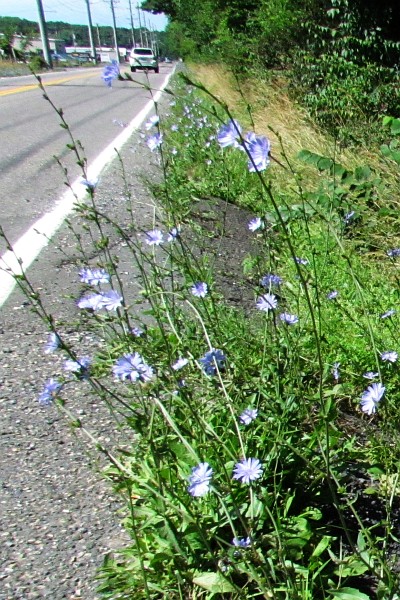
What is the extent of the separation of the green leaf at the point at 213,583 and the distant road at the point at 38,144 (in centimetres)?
242

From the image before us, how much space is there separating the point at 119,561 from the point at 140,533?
0.08 metres

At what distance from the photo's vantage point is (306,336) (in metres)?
2.79

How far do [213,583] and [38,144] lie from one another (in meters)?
9.45

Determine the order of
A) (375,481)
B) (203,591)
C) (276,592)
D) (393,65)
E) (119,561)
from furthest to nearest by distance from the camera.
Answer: (393,65)
(375,481)
(119,561)
(203,591)
(276,592)

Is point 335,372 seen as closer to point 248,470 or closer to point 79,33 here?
point 248,470

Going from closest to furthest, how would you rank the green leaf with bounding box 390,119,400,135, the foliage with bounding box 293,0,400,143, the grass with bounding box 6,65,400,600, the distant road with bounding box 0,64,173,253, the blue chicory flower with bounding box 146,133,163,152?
the grass with bounding box 6,65,400,600
the blue chicory flower with bounding box 146,133,163,152
the green leaf with bounding box 390,119,400,135
the distant road with bounding box 0,64,173,253
the foliage with bounding box 293,0,400,143

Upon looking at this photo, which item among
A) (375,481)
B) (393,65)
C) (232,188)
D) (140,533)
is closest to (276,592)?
(140,533)

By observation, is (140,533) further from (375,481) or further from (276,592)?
(375,481)

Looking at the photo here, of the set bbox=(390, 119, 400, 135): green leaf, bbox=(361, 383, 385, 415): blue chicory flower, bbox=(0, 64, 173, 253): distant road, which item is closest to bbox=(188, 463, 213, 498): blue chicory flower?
bbox=(361, 383, 385, 415): blue chicory flower

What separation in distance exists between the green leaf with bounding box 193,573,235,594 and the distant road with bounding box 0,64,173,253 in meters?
2.42

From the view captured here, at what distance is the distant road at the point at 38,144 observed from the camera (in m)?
5.98

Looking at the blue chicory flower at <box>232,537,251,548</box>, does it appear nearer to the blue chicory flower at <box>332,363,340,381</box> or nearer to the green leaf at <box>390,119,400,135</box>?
the blue chicory flower at <box>332,363,340,381</box>

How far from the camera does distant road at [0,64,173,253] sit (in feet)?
19.6

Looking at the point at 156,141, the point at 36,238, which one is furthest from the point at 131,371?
the point at 36,238
